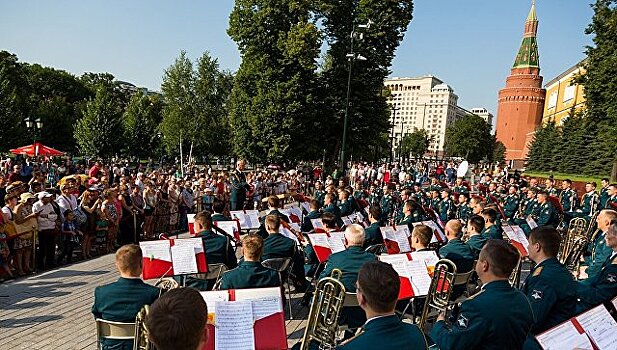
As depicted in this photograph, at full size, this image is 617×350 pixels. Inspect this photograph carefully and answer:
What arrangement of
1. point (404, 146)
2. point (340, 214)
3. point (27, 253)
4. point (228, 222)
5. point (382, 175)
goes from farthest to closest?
point (404, 146) < point (382, 175) < point (340, 214) < point (27, 253) < point (228, 222)

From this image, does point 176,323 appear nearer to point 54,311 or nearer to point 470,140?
point 54,311

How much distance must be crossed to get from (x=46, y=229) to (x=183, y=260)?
492 cm

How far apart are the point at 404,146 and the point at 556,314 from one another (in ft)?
306

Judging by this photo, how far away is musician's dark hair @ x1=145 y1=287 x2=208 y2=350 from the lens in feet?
5.90

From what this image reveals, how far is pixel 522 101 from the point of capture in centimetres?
9694

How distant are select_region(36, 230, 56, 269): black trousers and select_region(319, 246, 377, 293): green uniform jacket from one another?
21.9 ft

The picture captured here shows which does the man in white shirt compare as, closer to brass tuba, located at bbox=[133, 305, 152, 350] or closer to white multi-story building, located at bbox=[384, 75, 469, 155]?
brass tuba, located at bbox=[133, 305, 152, 350]

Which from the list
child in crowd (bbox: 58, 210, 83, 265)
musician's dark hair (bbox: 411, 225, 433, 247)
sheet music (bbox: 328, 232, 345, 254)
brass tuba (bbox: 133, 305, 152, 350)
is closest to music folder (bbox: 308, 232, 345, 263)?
sheet music (bbox: 328, 232, 345, 254)

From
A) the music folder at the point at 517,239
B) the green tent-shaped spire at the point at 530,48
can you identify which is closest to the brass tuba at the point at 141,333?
the music folder at the point at 517,239

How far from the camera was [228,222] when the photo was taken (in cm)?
777

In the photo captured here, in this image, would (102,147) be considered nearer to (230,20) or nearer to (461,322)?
(230,20)

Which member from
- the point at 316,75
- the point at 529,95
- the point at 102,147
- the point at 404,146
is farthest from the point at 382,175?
the point at 529,95

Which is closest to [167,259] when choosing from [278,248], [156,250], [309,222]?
[156,250]

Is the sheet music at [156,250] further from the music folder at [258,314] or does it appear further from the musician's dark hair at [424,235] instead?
the musician's dark hair at [424,235]
